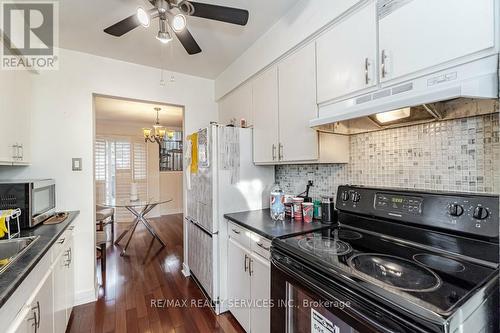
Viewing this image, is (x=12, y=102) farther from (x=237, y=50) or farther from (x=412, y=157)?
(x=412, y=157)

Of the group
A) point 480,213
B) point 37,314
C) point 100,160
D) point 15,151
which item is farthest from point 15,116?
point 100,160

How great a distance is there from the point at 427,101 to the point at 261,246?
1178 mm

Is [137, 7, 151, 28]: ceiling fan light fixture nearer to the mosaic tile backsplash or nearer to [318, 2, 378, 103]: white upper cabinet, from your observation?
[318, 2, 378, 103]: white upper cabinet

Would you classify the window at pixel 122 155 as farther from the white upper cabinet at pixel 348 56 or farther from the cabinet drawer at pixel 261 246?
the white upper cabinet at pixel 348 56

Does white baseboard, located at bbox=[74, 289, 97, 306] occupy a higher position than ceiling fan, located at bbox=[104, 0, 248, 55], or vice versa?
ceiling fan, located at bbox=[104, 0, 248, 55]

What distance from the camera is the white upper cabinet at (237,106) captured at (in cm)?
227

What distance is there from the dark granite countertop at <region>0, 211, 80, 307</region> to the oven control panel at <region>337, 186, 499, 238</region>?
1701 millimetres

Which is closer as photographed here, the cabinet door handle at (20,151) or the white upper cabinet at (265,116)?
the cabinet door handle at (20,151)

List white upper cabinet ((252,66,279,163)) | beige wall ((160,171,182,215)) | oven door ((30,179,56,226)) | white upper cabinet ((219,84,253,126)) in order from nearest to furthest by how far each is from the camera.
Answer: oven door ((30,179,56,226))
white upper cabinet ((252,66,279,163))
white upper cabinet ((219,84,253,126))
beige wall ((160,171,182,215))

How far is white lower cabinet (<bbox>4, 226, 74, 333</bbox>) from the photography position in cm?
90

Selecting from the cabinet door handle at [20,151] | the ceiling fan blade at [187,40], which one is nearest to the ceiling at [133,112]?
the cabinet door handle at [20,151]

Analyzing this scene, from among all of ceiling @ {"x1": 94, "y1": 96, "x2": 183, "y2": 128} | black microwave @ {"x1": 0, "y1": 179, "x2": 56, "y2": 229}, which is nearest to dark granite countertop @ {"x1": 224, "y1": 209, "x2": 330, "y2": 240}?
black microwave @ {"x1": 0, "y1": 179, "x2": 56, "y2": 229}

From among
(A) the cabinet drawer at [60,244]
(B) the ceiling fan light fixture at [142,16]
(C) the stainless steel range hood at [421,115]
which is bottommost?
(A) the cabinet drawer at [60,244]

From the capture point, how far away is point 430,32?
973mm
